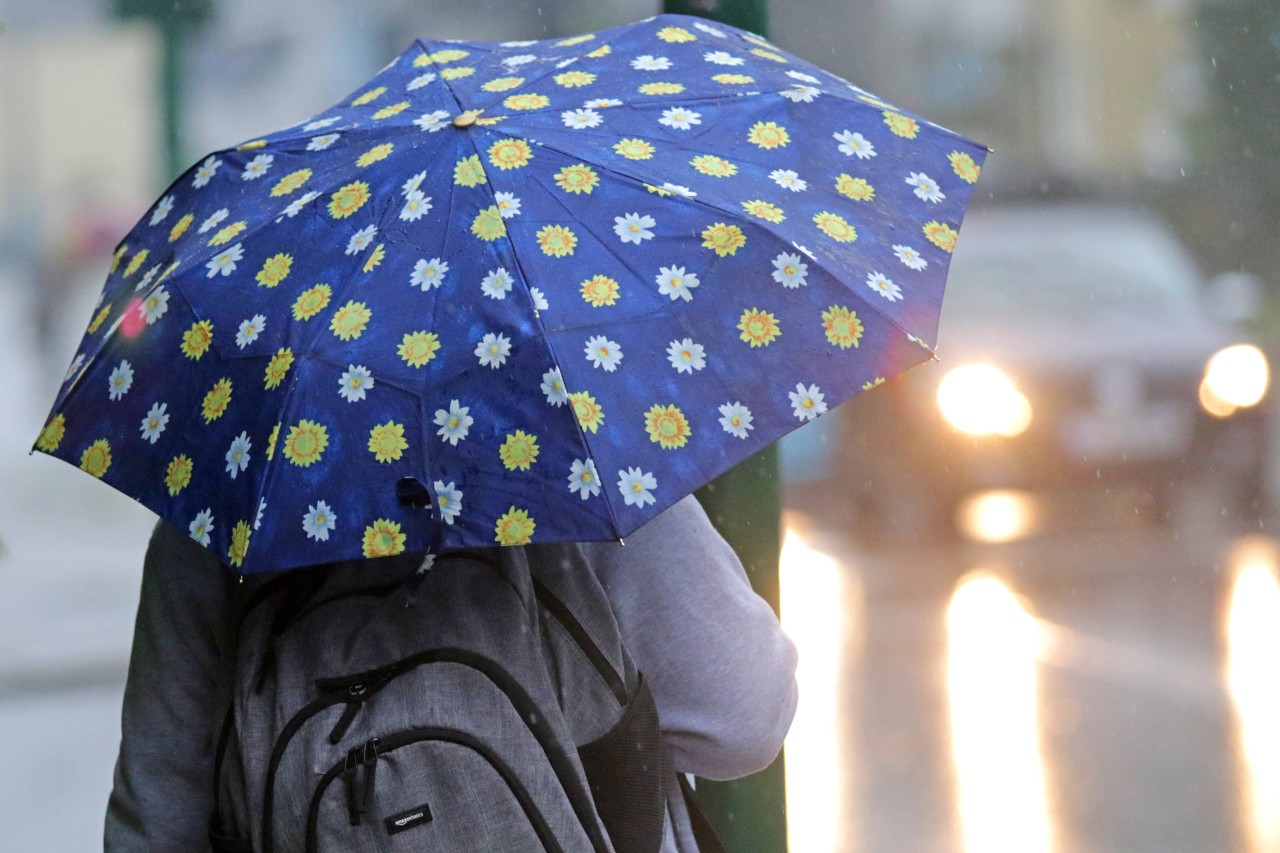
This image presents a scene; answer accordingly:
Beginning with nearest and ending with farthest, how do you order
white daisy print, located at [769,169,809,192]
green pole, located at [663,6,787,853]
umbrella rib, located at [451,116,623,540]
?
umbrella rib, located at [451,116,623,540], white daisy print, located at [769,169,809,192], green pole, located at [663,6,787,853]

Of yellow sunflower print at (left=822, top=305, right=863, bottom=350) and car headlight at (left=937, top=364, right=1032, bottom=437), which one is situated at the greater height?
car headlight at (left=937, top=364, right=1032, bottom=437)

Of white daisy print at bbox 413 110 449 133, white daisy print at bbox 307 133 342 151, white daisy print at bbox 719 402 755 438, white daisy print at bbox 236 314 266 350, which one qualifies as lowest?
white daisy print at bbox 719 402 755 438

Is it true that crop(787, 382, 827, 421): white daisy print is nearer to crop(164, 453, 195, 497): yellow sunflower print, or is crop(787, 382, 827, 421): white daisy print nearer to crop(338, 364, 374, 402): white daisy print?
crop(338, 364, 374, 402): white daisy print

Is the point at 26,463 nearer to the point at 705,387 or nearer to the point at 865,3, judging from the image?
the point at 865,3

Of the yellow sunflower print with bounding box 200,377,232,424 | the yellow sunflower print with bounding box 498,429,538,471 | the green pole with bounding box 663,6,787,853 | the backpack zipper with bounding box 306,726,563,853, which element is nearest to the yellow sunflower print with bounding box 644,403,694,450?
the yellow sunflower print with bounding box 498,429,538,471

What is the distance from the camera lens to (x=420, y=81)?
1987 millimetres

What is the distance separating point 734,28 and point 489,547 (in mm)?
932

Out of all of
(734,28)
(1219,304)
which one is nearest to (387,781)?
(734,28)

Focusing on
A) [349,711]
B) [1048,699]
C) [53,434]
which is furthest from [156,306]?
[1048,699]

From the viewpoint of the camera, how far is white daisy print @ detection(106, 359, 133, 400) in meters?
1.79

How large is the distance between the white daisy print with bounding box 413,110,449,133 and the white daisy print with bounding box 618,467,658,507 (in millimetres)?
468

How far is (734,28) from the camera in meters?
2.24

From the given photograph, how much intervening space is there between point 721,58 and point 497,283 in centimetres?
58

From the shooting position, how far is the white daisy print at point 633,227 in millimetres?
1661
